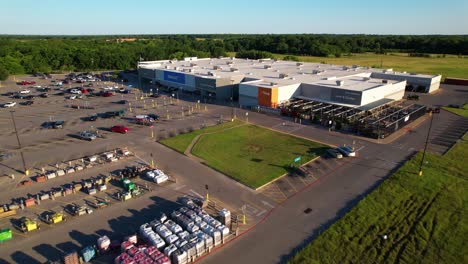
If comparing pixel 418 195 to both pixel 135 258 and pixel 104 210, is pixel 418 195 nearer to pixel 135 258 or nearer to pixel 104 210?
pixel 135 258

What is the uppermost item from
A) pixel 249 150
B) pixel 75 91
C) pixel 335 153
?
pixel 75 91

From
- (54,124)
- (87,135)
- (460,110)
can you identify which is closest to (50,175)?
(87,135)

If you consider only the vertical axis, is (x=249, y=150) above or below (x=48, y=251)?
above

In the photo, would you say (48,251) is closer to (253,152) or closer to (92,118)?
(253,152)

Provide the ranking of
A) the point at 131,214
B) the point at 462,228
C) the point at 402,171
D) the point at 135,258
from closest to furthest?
1. the point at 135,258
2. the point at 462,228
3. the point at 131,214
4. the point at 402,171

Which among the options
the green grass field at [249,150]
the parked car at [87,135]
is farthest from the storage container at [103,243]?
the parked car at [87,135]

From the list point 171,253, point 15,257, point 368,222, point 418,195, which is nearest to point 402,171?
point 418,195

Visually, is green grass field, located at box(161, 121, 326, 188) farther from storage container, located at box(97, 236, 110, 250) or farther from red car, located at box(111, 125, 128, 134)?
storage container, located at box(97, 236, 110, 250)

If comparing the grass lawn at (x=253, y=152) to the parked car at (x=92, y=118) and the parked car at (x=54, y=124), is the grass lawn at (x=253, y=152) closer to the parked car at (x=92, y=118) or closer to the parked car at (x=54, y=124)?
the parked car at (x=92, y=118)
